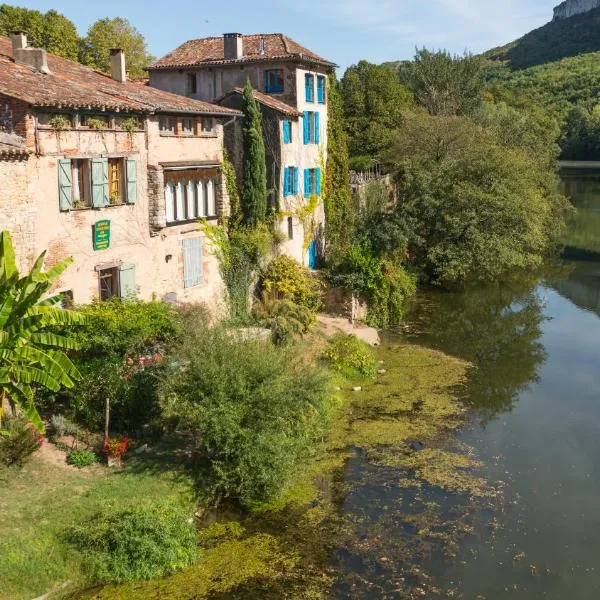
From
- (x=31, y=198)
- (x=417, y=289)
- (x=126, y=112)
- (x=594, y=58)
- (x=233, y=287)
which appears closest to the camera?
(x=31, y=198)

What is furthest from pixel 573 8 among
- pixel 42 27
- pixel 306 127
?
pixel 306 127

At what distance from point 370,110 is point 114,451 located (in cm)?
4319

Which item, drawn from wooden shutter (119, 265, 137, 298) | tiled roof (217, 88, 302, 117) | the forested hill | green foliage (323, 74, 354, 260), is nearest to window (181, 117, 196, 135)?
tiled roof (217, 88, 302, 117)

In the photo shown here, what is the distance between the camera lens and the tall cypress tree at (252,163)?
102 feet

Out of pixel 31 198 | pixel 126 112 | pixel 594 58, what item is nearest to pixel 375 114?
pixel 126 112

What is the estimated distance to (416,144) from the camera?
46.5m

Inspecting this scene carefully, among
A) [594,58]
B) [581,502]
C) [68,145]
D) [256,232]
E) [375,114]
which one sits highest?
[594,58]

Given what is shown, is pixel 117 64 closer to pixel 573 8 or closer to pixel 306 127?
pixel 306 127

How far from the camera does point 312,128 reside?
37.3 meters

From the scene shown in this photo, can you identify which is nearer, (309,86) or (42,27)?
(309,86)

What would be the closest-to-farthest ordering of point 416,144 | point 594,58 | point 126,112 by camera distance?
point 126,112 < point 416,144 < point 594,58

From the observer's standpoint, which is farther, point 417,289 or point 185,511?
point 417,289

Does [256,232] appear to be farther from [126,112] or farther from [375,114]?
[375,114]

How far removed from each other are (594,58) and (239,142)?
141m
